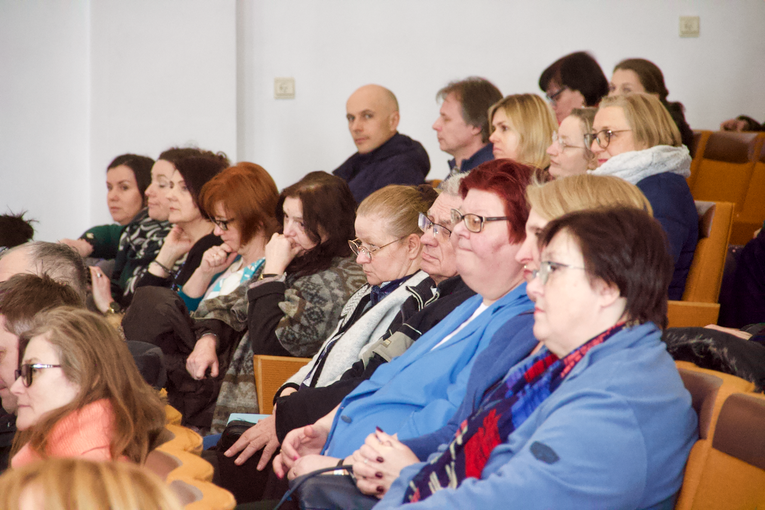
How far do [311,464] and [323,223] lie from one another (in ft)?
3.55

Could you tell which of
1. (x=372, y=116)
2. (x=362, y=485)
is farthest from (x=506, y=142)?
(x=362, y=485)

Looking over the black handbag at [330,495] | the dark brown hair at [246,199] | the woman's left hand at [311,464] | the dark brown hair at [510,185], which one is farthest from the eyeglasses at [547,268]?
the dark brown hair at [246,199]

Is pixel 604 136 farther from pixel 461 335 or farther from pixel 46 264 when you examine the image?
pixel 46 264

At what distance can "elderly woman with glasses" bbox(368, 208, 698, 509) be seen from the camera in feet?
3.05

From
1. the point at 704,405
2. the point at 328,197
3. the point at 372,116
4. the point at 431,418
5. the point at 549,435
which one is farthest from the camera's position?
the point at 372,116

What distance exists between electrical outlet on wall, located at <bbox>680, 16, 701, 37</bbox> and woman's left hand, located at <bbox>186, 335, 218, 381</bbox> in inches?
146

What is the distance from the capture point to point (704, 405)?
3.58 ft

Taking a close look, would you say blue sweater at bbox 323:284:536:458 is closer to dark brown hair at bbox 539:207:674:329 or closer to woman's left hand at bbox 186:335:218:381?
dark brown hair at bbox 539:207:674:329

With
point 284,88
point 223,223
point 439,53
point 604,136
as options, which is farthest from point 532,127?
point 284,88

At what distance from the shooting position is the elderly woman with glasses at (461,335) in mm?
1417

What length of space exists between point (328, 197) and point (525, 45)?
2863 millimetres

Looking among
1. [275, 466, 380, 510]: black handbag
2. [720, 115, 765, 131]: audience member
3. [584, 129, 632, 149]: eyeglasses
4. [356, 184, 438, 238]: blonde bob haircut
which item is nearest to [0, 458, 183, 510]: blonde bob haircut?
[275, 466, 380, 510]: black handbag

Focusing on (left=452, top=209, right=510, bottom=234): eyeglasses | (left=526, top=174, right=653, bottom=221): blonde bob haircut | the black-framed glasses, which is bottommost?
the black-framed glasses

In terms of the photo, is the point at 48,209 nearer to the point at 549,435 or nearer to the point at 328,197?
the point at 328,197
